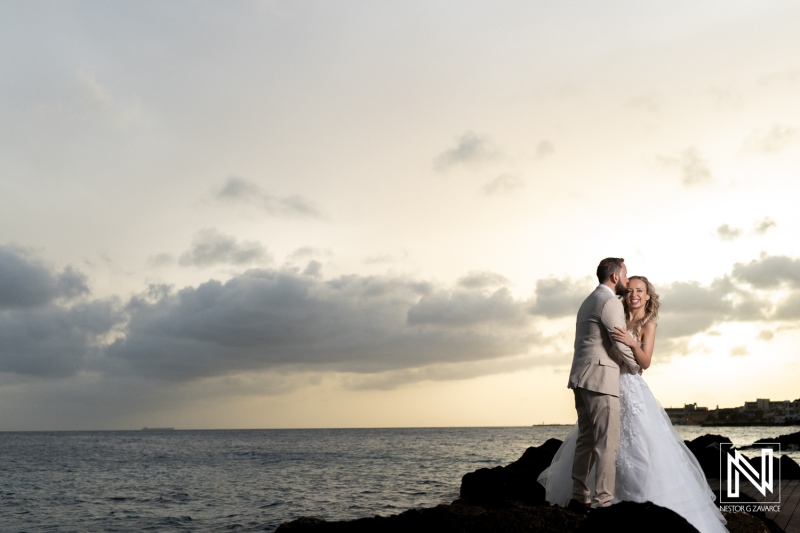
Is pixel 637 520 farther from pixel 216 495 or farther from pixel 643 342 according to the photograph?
pixel 216 495

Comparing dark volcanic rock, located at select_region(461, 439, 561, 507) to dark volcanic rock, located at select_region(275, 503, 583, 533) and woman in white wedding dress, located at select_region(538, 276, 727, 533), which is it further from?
woman in white wedding dress, located at select_region(538, 276, 727, 533)

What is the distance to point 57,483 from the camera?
3403cm

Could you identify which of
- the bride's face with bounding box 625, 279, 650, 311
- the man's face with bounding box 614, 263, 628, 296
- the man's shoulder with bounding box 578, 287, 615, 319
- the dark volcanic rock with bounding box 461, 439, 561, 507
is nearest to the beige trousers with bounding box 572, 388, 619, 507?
the man's shoulder with bounding box 578, 287, 615, 319

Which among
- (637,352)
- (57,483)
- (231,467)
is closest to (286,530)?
(637,352)

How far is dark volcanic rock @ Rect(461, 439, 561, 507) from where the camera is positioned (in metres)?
12.3

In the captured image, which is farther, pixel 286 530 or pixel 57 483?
pixel 57 483

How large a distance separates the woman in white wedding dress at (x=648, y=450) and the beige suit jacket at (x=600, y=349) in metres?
0.12

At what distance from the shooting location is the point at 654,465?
23.4ft

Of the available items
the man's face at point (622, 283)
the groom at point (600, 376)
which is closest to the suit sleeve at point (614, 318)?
the groom at point (600, 376)

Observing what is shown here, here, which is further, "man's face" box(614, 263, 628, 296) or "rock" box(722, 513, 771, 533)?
"man's face" box(614, 263, 628, 296)

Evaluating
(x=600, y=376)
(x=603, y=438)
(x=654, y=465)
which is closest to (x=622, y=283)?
(x=600, y=376)

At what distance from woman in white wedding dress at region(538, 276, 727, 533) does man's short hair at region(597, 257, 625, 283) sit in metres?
0.51

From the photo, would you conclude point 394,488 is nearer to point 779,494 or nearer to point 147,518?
point 147,518

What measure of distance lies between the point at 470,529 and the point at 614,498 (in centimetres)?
161
